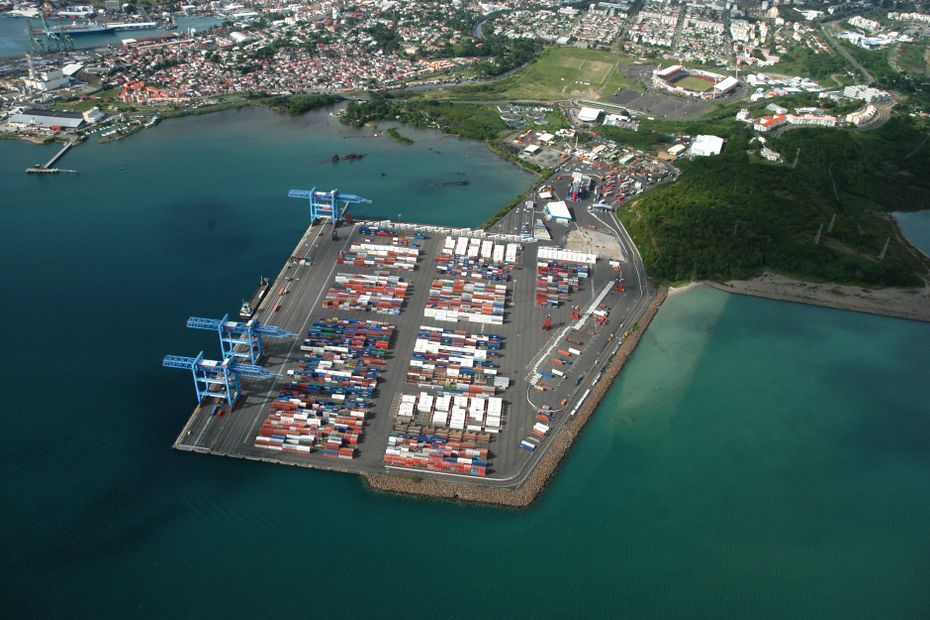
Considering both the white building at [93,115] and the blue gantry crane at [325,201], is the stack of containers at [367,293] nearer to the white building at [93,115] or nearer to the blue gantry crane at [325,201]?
the blue gantry crane at [325,201]

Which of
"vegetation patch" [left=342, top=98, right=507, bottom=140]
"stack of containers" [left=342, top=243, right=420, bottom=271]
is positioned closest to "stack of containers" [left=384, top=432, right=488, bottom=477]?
"stack of containers" [left=342, top=243, right=420, bottom=271]

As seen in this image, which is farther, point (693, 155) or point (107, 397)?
point (693, 155)

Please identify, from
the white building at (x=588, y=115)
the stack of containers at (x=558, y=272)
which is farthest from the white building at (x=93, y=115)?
the white building at (x=588, y=115)

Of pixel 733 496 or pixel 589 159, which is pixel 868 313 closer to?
pixel 733 496

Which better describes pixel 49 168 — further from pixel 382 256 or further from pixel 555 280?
pixel 555 280

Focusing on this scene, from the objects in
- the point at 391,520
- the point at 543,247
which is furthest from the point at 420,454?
the point at 543,247

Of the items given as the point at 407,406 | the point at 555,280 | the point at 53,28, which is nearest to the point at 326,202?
the point at 555,280

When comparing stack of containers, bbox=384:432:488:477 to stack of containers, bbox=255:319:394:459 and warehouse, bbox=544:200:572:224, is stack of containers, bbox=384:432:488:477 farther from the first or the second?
warehouse, bbox=544:200:572:224
